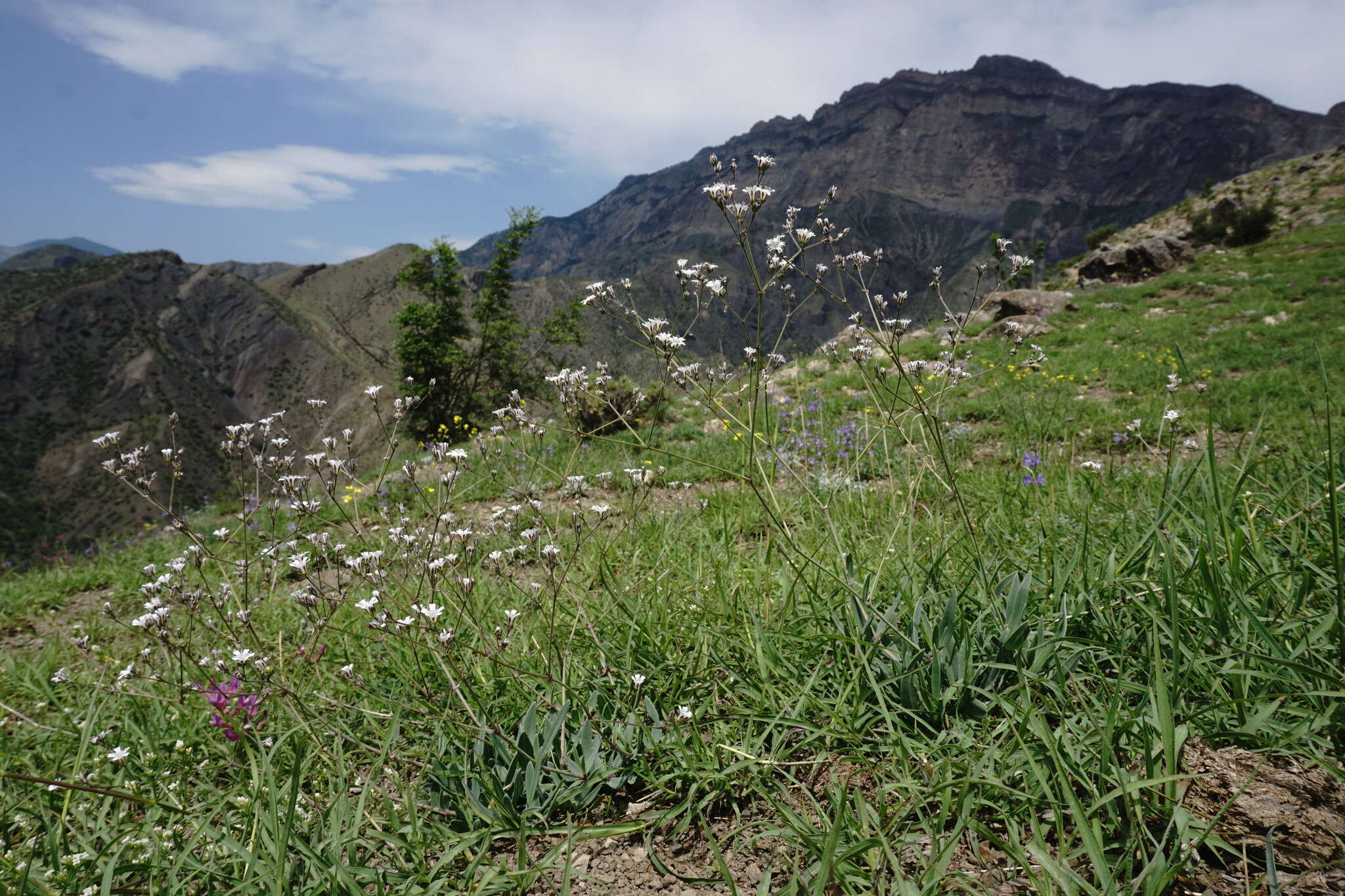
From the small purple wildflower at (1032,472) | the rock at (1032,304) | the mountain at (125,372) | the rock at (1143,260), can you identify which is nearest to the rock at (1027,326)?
the rock at (1032,304)

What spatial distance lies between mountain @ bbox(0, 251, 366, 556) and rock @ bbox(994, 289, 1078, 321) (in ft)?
228

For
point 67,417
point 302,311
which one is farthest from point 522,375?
point 302,311

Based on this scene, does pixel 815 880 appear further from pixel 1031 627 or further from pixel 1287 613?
pixel 1287 613

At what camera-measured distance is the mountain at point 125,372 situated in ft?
253

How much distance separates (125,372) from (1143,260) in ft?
444

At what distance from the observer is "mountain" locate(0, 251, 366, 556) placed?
77188 mm

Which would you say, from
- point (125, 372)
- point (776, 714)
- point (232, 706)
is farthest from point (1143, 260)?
point (125, 372)

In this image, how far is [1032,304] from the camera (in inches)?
575

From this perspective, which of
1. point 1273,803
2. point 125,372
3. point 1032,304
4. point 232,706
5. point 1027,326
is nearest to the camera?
point 1273,803

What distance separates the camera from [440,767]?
1.96 metres

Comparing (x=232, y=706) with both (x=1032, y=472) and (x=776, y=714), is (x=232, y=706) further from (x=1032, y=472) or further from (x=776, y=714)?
(x=1032, y=472)

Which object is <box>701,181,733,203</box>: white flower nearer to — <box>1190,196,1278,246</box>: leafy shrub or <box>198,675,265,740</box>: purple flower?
<box>198,675,265,740</box>: purple flower

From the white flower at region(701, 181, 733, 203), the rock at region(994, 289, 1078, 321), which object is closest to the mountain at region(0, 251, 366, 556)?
the rock at region(994, 289, 1078, 321)

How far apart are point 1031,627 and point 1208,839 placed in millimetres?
813
